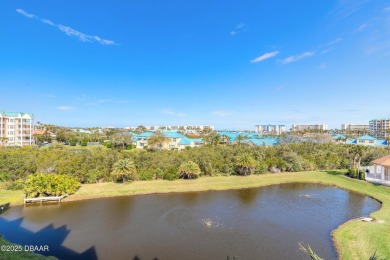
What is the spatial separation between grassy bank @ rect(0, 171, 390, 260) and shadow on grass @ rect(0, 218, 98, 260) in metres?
6.28

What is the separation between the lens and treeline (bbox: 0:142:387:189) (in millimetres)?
29984

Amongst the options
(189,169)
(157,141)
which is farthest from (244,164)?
(157,141)

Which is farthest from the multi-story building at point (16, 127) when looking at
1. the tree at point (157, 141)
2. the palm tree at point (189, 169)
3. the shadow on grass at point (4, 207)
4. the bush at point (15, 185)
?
the palm tree at point (189, 169)

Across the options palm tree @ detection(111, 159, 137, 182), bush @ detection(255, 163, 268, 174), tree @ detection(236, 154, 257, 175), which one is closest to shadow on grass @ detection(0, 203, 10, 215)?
palm tree @ detection(111, 159, 137, 182)

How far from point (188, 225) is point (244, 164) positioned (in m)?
18.4

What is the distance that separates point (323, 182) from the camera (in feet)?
108

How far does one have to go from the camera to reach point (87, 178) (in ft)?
98.6

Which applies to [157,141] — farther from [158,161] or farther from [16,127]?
[16,127]

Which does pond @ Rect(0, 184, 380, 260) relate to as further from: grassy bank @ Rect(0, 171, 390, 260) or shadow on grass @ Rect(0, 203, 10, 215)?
grassy bank @ Rect(0, 171, 390, 260)

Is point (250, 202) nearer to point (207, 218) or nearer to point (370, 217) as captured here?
point (207, 218)

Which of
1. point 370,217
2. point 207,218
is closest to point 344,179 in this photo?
point 370,217

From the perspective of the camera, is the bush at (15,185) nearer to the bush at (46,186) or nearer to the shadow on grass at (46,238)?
the bush at (46,186)

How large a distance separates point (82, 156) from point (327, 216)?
29.3 metres

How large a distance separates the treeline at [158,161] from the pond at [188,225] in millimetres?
6919
